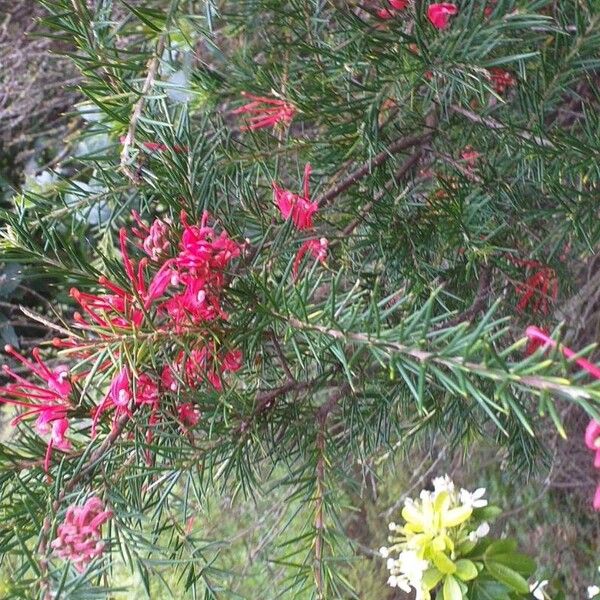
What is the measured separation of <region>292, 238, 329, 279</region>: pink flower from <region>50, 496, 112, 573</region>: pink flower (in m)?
0.18

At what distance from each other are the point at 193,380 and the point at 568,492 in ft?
3.47

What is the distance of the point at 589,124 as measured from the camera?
50 cm

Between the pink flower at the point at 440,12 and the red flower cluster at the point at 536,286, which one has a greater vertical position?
the pink flower at the point at 440,12

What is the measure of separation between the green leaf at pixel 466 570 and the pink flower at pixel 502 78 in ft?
1.43

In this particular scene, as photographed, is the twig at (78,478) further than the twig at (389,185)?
No

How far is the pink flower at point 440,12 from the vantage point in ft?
1.49

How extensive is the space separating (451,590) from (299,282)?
1.22 feet

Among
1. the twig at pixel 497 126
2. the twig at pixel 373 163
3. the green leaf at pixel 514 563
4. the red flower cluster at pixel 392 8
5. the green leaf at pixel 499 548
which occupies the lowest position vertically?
the green leaf at pixel 499 548

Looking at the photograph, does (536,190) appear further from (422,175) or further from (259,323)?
(259,323)

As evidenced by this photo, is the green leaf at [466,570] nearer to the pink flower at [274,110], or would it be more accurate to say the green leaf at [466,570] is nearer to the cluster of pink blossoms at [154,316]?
the cluster of pink blossoms at [154,316]

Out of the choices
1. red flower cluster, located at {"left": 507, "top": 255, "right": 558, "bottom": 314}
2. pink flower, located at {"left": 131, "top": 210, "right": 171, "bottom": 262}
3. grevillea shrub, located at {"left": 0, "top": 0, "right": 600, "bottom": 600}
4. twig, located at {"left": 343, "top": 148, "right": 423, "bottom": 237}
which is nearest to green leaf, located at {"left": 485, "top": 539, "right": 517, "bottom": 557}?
grevillea shrub, located at {"left": 0, "top": 0, "right": 600, "bottom": 600}

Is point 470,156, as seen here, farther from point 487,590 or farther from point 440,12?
point 487,590

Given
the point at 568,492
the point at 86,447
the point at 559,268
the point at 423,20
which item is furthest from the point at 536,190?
the point at 568,492

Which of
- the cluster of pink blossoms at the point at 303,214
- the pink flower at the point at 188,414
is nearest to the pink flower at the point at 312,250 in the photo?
the cluster of pink blossoms at the point at 303,214
